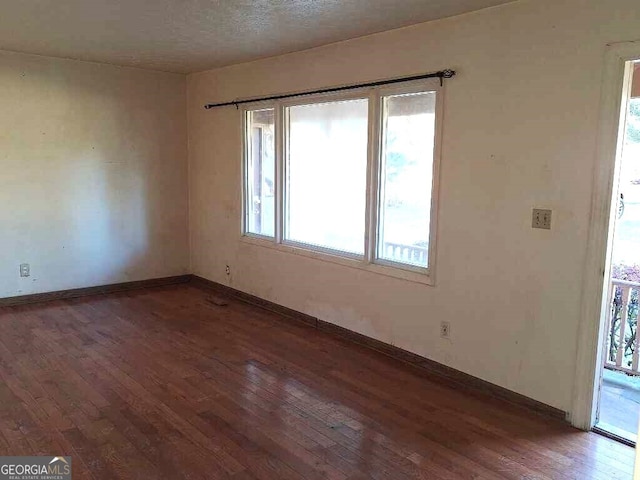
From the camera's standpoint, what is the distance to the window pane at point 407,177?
3.54 meters

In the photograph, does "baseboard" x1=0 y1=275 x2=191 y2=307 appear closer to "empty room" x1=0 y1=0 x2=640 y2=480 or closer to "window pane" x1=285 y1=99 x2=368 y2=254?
"empty room" x1=0 y1=0 x2=640 y2=480

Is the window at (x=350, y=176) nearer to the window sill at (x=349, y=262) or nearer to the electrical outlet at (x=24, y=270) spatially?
the window sill at (x=349, y=262)

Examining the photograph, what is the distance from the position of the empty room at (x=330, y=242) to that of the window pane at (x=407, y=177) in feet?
0.06

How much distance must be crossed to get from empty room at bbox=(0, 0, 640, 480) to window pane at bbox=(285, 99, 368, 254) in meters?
0.03

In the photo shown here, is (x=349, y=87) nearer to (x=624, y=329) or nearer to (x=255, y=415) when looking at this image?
(x=255, y=415)

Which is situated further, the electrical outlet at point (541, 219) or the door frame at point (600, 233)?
the electrical outlet at point (541, 219)

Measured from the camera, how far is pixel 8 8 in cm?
324

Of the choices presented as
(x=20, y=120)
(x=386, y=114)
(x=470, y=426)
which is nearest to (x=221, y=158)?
(x=20, y=120)

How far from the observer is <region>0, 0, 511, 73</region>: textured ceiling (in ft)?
10.1

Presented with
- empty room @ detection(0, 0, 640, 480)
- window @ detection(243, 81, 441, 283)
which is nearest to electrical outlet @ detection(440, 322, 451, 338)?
empty room @ detection(0, 0, 640, 480)

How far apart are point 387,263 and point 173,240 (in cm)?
301

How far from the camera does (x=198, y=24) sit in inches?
139
